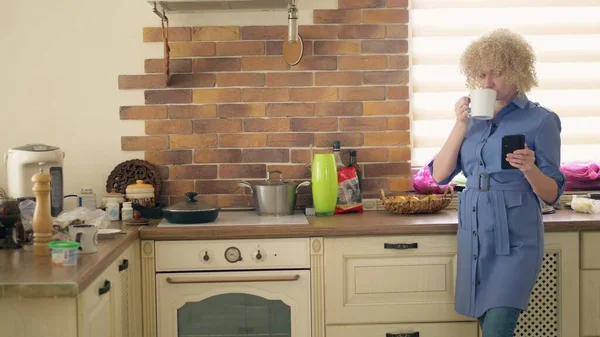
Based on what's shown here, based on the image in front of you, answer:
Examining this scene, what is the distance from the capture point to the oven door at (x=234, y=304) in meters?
2.80

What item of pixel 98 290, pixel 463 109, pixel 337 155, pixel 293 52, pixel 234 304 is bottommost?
pixel 234 304

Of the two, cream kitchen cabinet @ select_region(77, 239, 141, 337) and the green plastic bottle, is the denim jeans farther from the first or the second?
cream kitchen cabinet @ select_region(77, 239, 141, 337)

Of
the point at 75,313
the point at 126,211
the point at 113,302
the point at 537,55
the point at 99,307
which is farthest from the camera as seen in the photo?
the point at 537,55

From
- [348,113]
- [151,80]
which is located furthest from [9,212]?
[348,113]

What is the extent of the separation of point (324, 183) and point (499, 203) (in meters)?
0.83

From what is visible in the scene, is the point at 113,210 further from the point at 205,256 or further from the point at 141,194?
the point at 205,256

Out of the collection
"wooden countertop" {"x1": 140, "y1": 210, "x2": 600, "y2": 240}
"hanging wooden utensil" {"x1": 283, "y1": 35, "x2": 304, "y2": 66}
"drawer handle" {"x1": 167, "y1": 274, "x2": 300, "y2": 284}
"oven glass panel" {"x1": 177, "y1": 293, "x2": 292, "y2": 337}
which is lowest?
"oven glass panel" {"x1": 177, "y1": 293, "x2": 292, "y2": 337}

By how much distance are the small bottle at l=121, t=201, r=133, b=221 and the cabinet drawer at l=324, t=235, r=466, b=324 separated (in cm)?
86

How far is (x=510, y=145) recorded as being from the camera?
2.38 metres

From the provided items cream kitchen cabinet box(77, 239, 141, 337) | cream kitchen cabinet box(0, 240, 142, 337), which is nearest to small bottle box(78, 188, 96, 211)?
cream kitchen cabinet box(77, 239, 141, 337)

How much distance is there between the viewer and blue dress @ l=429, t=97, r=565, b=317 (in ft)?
7.96

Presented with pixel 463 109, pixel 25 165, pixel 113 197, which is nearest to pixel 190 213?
pixel 113 197

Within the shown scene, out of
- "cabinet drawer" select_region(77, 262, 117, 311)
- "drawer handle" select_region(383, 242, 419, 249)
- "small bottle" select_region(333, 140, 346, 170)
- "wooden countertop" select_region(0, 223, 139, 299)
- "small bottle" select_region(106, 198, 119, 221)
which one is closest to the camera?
"wooden countertop" select_region(0, 223, 139, 299)

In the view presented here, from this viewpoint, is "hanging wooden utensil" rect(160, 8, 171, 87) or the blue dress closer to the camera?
the blue dress
